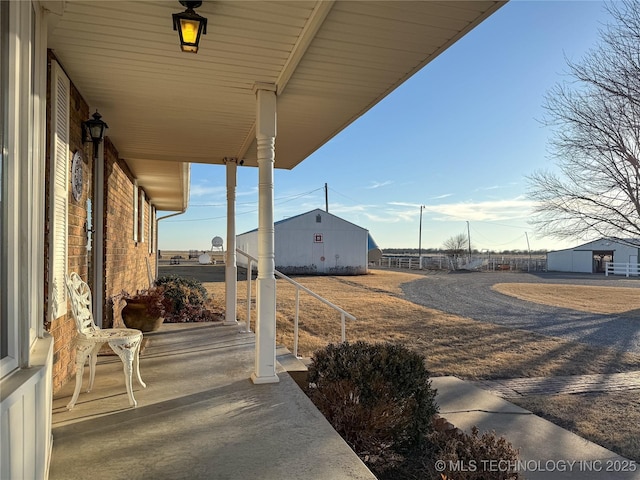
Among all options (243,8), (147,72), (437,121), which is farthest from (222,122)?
(437,121)

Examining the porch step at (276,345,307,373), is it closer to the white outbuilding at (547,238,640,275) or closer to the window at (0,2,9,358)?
the window at (0,2,9,358)

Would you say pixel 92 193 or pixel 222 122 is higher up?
pixel 222 122

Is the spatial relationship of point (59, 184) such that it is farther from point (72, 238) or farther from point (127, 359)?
point (127, 359)

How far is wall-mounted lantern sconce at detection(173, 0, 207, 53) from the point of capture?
2561mm

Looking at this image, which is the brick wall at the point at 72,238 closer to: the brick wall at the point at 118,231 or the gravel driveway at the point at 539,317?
the brick wall at the point at 118,231

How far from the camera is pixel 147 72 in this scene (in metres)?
3.59

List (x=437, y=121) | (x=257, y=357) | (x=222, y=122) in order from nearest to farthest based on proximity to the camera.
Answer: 1. (x=257, y=357)
2. (x=222, y=122)
3. (x=437, y=121)

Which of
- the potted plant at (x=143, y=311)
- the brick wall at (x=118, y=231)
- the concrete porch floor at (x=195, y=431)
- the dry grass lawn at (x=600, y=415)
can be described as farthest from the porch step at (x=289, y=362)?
the dry grass lawn at (x=600, y=415)

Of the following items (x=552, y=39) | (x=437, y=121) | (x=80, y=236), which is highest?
(x=437, y=121)

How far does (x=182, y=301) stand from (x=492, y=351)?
209 inches

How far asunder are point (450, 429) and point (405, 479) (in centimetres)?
79

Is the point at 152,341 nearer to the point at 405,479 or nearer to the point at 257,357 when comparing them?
the point at 257,357

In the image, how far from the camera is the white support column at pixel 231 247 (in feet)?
21.4

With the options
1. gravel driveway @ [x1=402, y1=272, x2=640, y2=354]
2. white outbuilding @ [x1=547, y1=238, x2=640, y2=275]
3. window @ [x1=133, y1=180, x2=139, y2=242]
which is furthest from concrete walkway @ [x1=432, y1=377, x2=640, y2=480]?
white outbuilding @ [x1=547, y1=238, x2=640, y2=275]
